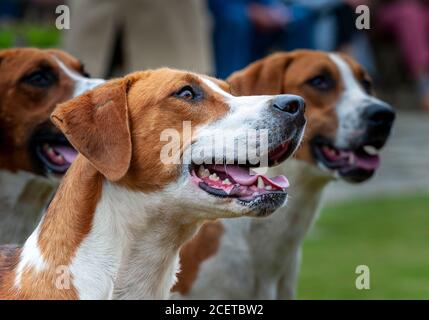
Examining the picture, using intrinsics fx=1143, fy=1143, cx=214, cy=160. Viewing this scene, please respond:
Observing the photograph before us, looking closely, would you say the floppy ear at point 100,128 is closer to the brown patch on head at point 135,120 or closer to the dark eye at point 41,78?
the brown patch on head at point 135,120

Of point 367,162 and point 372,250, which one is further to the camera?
point 372,250

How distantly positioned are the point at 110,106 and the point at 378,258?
591 cm

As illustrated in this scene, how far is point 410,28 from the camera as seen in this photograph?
706 inches

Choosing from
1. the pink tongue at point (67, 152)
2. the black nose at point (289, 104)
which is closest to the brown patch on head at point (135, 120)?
the black nose at point (289, 104)

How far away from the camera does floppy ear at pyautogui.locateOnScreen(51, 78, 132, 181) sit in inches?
180

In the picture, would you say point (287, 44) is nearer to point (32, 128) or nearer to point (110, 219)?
point (32, 128)

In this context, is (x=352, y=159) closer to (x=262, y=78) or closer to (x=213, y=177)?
(x=262, y=78)

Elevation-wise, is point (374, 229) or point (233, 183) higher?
point (233, 183)

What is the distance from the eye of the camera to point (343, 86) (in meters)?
6.84

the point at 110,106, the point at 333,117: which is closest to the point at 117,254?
the point at 110,106

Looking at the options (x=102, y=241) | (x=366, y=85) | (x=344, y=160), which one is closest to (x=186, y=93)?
(x=102, y=241)

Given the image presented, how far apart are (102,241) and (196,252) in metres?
1.66

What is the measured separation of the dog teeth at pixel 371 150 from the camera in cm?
683
